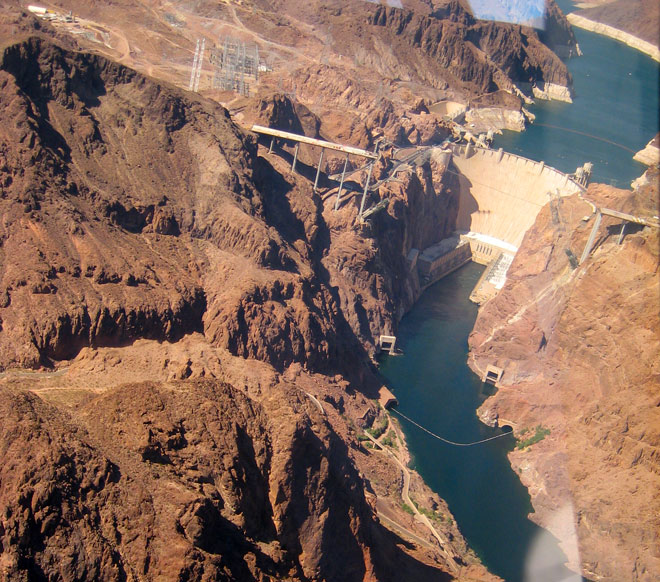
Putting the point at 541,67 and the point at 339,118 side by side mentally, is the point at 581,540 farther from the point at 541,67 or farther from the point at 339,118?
the point at 541,67

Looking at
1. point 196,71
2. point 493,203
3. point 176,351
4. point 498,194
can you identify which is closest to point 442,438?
point 176,351

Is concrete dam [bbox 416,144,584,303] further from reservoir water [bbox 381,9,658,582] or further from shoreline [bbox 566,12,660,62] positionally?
shoreline [bbox 566,12,660,62]


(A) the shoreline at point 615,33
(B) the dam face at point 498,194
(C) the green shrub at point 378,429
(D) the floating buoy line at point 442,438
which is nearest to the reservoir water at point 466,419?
(D) the floating buoy line at point 442,438

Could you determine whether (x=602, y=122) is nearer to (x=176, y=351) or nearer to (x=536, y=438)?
(x=536, y=438)

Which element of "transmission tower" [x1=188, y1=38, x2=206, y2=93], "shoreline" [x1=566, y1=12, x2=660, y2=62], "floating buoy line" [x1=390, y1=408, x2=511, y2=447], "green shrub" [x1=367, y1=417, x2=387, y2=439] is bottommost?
"floating buoy line" [x1=390, y1=408, x2=511, y2=447]

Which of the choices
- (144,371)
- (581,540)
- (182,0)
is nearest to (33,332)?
(144,371)

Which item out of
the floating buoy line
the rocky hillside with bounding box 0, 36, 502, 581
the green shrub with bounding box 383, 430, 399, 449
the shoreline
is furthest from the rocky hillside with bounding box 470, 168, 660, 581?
the shoreline

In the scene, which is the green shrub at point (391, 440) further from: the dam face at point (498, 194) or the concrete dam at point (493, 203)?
the dam face at point (498, 194)
